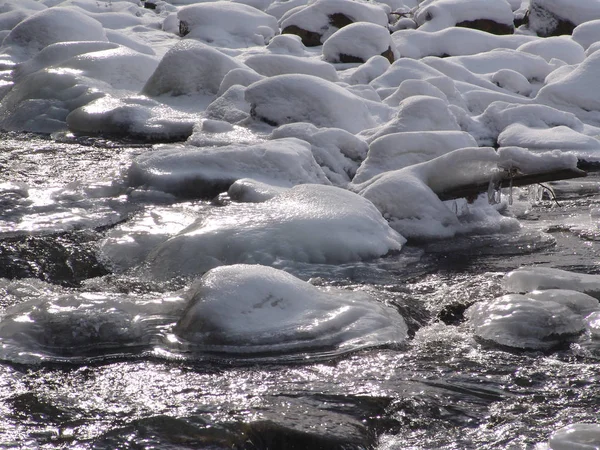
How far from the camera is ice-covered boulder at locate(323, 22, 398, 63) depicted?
1066cm

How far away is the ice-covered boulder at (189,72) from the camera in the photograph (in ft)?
26.6

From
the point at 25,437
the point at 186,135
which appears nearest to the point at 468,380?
the point at 25,437

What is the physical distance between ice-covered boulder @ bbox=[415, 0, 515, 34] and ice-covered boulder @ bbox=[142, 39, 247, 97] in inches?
236

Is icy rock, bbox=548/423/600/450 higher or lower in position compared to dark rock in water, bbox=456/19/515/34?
lower

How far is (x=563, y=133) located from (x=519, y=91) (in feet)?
7.20

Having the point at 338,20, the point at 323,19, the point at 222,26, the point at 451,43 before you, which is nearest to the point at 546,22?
the point at 451,43

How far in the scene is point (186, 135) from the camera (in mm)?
7359

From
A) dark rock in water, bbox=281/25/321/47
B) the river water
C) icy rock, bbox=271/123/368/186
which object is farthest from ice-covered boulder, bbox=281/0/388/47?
the river water

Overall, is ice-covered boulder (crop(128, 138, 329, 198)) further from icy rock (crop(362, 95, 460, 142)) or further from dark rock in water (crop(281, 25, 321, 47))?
dark rock in water (crop(281, 25, 321, 47))

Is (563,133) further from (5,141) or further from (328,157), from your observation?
(5,141)

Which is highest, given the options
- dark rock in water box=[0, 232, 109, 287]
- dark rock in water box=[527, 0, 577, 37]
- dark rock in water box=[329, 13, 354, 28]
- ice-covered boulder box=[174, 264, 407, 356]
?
A: dark rock in water box=[527, 0, 577, 37]

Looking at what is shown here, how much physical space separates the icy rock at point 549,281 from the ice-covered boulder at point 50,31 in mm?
7749

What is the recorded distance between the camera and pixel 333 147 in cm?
642

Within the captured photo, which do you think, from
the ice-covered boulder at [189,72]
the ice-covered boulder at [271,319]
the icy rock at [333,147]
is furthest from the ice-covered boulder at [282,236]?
the ice-covered boulder at [189,72]
